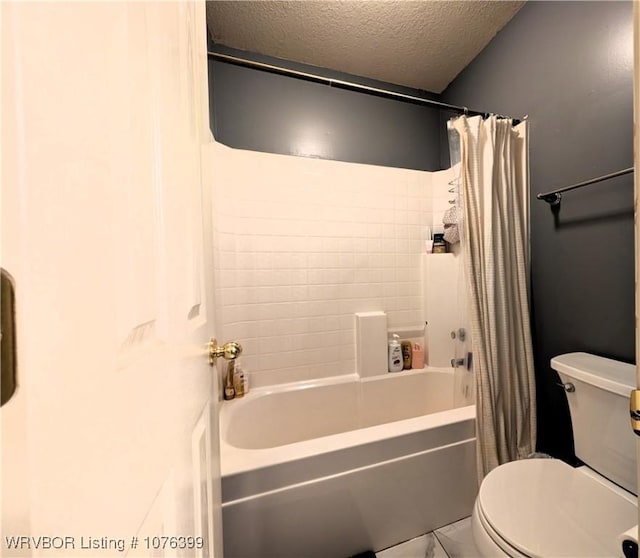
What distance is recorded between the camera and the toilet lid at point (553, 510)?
75cm

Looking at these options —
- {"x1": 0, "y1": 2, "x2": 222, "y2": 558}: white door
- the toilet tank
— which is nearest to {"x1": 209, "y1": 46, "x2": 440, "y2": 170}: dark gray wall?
{"x1": 0, "y1": 2, "x2": 222, "y2": 558}: white door

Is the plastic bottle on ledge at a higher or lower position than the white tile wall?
lower

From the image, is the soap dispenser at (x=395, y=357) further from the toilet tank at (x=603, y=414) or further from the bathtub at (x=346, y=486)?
the toilet tank at (x=603, y=414)

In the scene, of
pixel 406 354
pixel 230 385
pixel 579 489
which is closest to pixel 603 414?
pixel 579 489

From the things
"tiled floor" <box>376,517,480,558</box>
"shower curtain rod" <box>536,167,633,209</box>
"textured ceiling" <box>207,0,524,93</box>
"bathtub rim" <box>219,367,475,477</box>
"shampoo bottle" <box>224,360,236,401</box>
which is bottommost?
"tiled floor" <box>376,517,480,558</box>

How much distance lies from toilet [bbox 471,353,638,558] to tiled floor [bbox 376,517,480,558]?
0.42 meters

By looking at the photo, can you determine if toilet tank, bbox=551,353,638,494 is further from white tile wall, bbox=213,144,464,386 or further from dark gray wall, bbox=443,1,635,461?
white tile wall, bbox=213,144,464,386

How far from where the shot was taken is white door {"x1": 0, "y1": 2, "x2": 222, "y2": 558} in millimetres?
146

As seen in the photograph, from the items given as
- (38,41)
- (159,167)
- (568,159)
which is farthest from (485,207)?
(38,41)

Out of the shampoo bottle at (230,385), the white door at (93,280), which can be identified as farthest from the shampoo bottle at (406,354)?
the white door at (93,280)

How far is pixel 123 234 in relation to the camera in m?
0.24

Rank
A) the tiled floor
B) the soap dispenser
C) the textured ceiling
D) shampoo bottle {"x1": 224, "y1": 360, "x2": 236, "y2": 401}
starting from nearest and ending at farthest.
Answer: the tiled floor < the textured ceiling < shampoo bottle {"x1": 224, "y1": 360, "x2": 236, "y2": 401} < the soap dispenser

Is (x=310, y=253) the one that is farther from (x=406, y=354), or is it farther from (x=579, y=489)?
(x=579, y=489)

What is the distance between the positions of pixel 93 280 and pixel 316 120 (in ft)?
6.43
